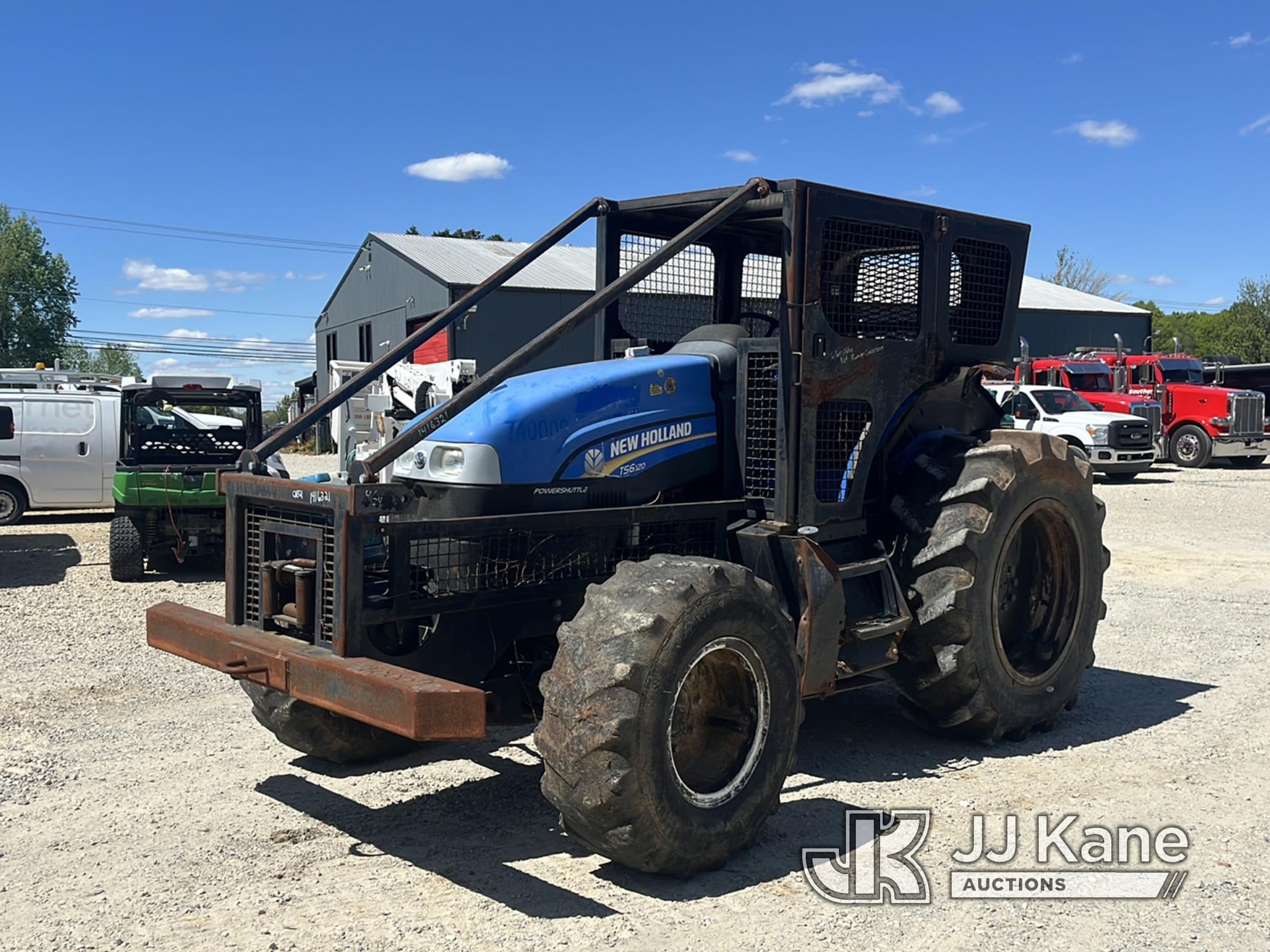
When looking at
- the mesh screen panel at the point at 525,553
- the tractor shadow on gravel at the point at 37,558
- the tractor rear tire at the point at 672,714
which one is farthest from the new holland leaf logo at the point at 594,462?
the tractor shadow on gravel at the point at 37,558

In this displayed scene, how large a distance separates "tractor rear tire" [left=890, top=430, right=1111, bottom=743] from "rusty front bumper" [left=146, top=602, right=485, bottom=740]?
276 centimetres

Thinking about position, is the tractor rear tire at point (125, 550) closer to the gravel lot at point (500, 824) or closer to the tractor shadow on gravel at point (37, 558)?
the tractor shadow on gravel at point (37, 558)

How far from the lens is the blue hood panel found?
16.0 ft

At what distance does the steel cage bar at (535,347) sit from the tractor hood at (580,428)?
143 millimetres

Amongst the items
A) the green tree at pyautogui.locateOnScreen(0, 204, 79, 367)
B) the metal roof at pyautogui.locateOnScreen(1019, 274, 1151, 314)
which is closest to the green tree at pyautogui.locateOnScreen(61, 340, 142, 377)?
the green tree at pyautogui.locateOnScreen(0, 204, 79, 367)

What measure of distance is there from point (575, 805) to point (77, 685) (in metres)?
5.01

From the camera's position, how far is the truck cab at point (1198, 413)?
86.0 feet

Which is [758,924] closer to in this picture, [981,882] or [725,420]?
[981,882]

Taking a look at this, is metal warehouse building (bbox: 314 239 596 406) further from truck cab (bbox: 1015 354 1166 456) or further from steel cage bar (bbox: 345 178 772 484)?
steel cage bar (bbox: 345 178 772 484)

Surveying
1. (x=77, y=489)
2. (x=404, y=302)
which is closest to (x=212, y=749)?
(x=77, y=489)

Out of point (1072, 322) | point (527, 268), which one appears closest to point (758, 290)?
point (527, 268)

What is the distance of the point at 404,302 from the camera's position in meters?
37.5

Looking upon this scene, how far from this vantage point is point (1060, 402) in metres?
24.1

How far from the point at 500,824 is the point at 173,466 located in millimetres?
9155
